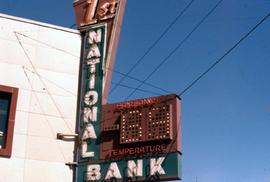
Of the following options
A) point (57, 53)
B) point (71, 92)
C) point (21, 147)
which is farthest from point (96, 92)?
point (21, 147)

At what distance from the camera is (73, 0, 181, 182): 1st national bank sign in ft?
83.5

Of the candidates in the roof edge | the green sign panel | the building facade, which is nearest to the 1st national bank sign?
the green sign panel

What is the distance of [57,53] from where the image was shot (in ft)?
97.1

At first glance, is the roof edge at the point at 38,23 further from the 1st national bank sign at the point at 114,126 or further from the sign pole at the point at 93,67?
the 1st national bank sign at the point at 114,126

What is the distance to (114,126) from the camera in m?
26.9

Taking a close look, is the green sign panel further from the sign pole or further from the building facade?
the building facade

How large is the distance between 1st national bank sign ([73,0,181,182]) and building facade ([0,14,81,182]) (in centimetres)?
76

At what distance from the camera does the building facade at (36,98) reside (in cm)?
2661

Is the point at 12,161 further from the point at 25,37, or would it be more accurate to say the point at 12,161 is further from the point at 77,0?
the point at 77,0

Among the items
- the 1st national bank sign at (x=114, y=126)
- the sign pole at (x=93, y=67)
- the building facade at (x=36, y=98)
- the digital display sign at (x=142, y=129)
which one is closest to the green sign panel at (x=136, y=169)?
the 1st national bank sign at (x=114, y=126)

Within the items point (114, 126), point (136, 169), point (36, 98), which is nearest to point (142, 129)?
point (114, 126)

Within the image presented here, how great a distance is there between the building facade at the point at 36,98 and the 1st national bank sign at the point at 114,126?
76cm

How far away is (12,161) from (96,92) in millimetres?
5901

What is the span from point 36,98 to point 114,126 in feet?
15.2
